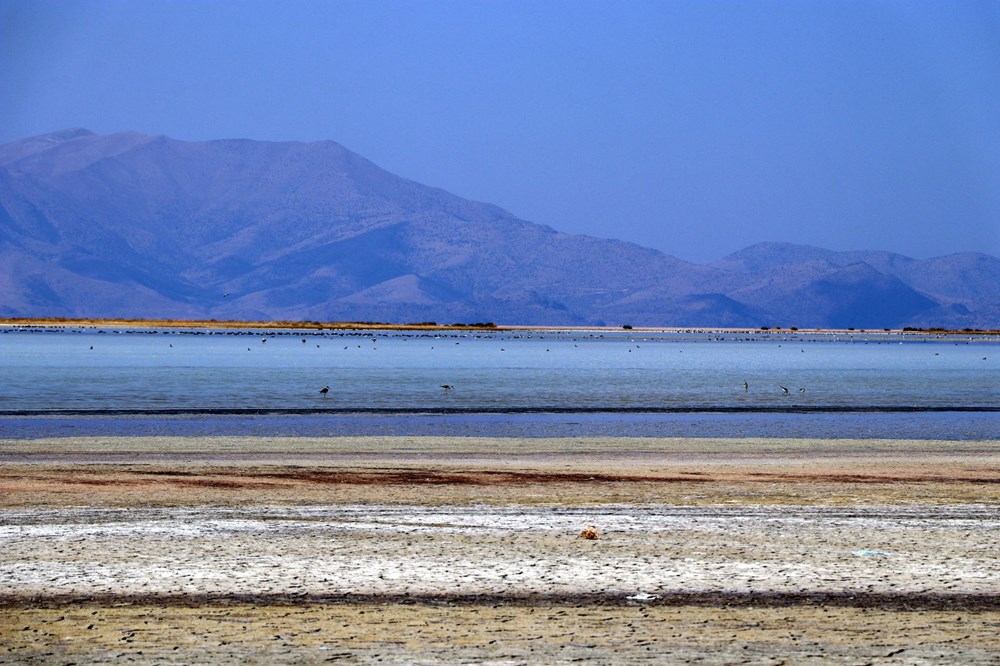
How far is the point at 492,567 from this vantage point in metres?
11.9

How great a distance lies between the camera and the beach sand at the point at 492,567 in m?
9.10

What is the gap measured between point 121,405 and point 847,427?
70.2ft

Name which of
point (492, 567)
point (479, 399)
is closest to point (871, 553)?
point (492, 567)

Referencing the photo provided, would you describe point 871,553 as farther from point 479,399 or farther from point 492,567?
A: point 479,399

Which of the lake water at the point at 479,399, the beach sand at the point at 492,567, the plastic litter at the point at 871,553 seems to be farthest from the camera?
the lake water at the point at 479,399

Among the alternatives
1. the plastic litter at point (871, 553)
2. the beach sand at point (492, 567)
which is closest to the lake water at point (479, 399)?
the beach sand at point (492, 567)

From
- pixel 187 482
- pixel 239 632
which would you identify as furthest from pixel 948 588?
pixel 187 482

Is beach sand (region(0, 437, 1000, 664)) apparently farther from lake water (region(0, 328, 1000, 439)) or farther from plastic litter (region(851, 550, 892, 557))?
lake water (region(0, 328, 1000, 439))

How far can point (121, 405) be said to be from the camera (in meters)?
39.5

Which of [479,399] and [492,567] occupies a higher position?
[492,567]

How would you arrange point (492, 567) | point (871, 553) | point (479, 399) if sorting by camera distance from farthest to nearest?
point (479, 399), point (871, 553), point (492, 567)

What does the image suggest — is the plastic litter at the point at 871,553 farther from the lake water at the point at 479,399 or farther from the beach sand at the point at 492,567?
the lake water at the point at 479,399

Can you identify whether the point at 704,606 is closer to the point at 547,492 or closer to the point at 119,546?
the point at 119,546

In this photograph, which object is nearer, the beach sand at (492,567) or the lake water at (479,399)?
the beach sand at (492,567)
